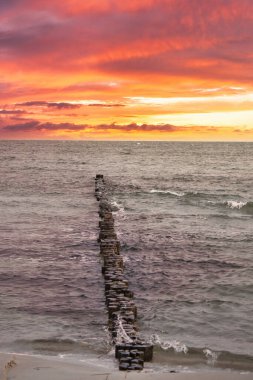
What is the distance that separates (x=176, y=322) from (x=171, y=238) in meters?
12.4

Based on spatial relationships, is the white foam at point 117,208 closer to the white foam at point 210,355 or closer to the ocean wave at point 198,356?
the ocean wave at point 198,356

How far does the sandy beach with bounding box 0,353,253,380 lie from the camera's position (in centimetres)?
987

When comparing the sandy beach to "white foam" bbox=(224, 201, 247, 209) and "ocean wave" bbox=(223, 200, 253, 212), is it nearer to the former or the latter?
"ocean wave" bbox=(223, 200, 253, 212)

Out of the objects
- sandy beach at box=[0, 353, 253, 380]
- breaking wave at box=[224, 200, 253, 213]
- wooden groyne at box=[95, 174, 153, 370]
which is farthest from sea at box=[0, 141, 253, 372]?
breaking wave at box=[224, 200, 253, 213]

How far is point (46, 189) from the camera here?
5175 cm

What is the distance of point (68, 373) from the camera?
33.2 feet

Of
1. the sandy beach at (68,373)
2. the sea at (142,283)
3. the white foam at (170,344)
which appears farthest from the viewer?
the sea at (142,283)

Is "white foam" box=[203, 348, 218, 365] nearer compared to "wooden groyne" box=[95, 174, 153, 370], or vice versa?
"wooden groyne" box=[95, 174, 153, 370]

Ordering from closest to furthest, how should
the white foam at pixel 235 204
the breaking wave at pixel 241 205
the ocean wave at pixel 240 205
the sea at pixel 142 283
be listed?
the sea at pixel 142 283, the breaking wave at pixel 241 205, the ocean wave at pixel 240 205, the white foam at pixel 235 204

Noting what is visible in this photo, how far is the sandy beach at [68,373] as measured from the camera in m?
9.87

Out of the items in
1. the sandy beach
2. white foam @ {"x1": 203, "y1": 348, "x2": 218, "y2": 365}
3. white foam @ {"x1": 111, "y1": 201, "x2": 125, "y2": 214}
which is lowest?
white foam @ {"x1": 203, "y1": 348, "x2": 218, "y2": 365}

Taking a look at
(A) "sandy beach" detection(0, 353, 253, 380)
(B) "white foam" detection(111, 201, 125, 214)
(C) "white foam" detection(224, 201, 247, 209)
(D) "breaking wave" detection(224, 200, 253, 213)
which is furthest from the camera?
(C) "white foam" detection(224, 201, 247, 209)

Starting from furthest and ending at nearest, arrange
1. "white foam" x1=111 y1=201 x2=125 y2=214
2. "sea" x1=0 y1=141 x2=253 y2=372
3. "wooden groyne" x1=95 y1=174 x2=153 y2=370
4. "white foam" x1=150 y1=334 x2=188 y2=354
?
"white foam" x1=111 y1=201 x2=125 y2=214
"sea" x1=0 y1=141 x2=253 y2=372
"white foam" x1=150 y1=334 x2=188 y2=354
"wooden groyne" x1=95 y1=174 x2=153 y2=370

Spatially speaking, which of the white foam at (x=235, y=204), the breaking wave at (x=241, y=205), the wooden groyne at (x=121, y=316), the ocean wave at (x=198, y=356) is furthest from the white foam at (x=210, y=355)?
the white foam at (x=235, y=204)
